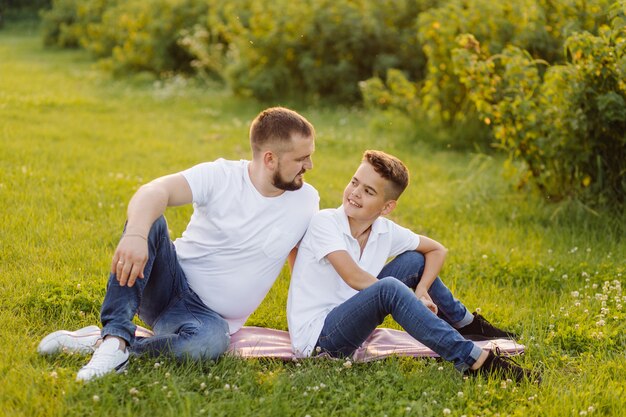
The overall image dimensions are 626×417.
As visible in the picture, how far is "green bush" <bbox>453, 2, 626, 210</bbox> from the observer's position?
598 centimetres

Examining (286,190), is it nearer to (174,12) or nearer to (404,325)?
(404,325)

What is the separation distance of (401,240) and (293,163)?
2.58 ft

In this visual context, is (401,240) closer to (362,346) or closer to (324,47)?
(362,346)

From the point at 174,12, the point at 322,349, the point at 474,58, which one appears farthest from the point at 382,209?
the point at 174,12

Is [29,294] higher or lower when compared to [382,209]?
lower

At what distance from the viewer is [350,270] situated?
154 inches

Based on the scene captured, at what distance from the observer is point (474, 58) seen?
6.81 m

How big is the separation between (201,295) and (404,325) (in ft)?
3.62

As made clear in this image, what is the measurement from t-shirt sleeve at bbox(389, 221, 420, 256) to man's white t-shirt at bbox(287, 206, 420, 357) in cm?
6

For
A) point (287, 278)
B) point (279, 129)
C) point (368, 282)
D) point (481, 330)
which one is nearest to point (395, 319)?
point (368, 282)

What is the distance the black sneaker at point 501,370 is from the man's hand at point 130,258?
5.54ft

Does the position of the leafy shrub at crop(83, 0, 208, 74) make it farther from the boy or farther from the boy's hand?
the boy's hand

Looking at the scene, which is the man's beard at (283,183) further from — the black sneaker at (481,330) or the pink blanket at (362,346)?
the black sneaker at (481,330)

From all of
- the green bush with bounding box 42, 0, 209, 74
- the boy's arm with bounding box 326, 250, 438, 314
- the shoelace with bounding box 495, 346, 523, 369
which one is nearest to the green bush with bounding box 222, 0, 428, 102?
the green bush with bounding box 42, 0, 209, 74
